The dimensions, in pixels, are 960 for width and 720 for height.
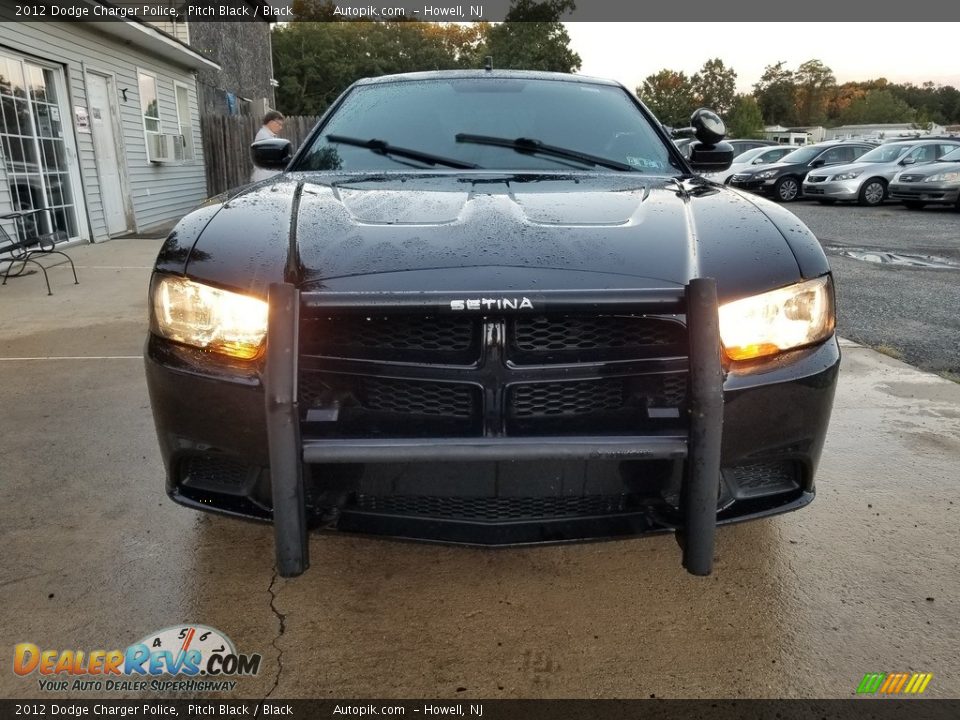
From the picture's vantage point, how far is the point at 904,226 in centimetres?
1309

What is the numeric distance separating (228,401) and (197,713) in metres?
0.77

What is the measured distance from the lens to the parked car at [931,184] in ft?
49.3

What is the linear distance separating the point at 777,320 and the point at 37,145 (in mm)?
10268

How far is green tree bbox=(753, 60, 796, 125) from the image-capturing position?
9862cm

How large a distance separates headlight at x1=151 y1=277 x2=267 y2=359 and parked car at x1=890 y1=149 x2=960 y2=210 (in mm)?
17091

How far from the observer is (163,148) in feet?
43.4

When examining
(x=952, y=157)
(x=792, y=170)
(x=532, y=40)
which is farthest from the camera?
(x=532, y=40)

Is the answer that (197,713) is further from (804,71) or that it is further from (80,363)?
(804,71)

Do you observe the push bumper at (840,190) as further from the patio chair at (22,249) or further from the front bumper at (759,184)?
the patio chair at (22,249)

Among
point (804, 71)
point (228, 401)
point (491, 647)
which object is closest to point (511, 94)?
point (228, 401)

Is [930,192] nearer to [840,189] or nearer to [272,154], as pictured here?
[840,189]

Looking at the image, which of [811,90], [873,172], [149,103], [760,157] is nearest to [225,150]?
[149,103]

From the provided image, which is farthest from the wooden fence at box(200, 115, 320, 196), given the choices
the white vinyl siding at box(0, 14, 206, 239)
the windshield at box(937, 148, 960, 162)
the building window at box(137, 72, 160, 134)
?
the windshield at box(937, 148, 960, 162)

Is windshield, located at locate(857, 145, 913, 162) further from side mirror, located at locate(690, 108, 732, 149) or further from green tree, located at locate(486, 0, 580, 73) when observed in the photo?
green tree, located at locate(486, 0, 580, 73)
